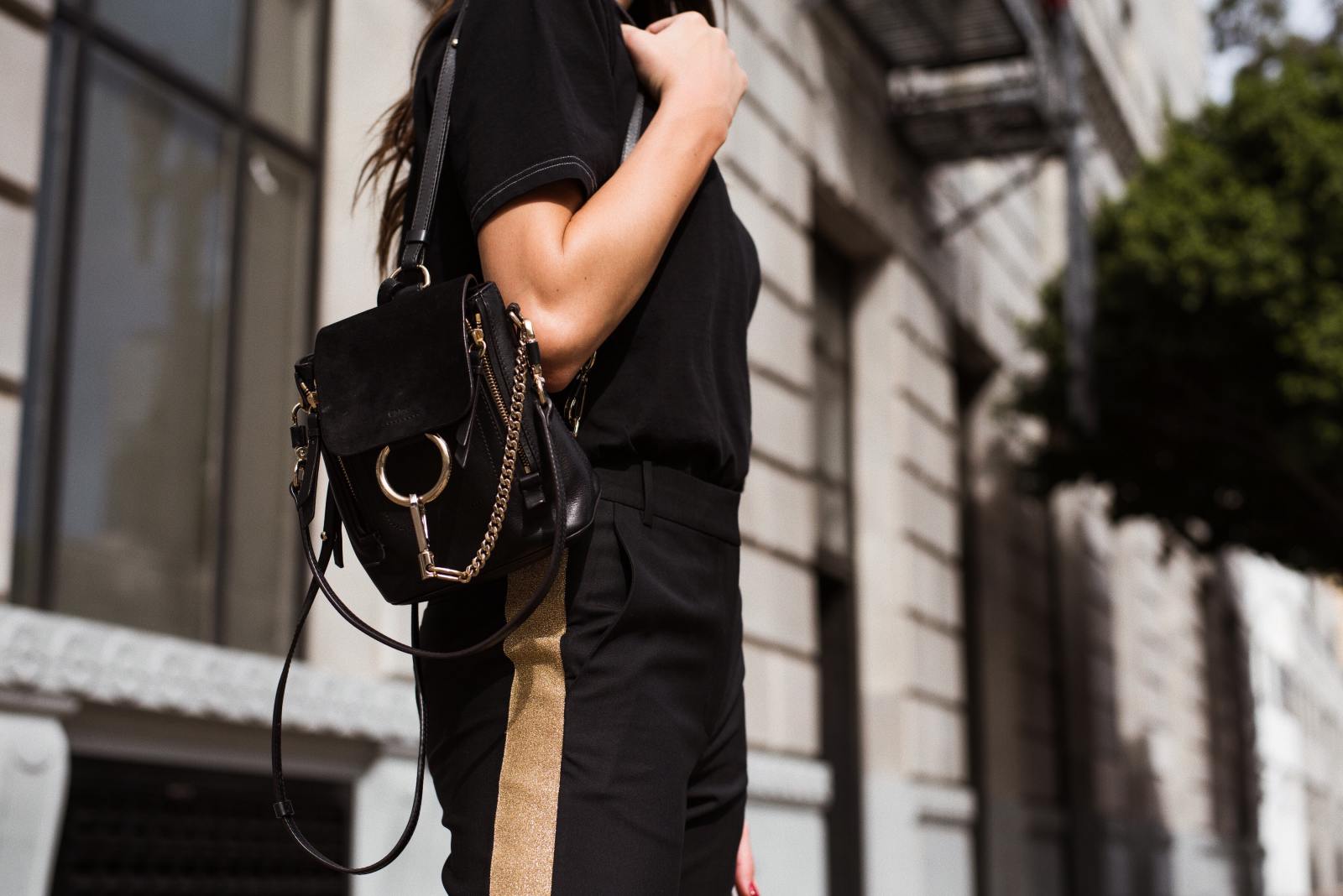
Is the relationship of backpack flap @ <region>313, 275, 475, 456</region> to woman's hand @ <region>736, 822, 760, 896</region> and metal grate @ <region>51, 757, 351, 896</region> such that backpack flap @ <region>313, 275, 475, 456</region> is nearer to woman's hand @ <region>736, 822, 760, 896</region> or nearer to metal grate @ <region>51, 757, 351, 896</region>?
woman's hand @ <region>736, 822, 760, 896</region>

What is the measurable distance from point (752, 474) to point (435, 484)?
20.2 feet

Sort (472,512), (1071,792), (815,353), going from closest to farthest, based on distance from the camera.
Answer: (472,512) → (815,353) → (1071,792)

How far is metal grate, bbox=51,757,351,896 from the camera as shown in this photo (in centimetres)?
417

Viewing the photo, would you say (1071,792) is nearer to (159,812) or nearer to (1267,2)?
(1267,2)

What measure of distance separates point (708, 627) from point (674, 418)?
0.24 meters

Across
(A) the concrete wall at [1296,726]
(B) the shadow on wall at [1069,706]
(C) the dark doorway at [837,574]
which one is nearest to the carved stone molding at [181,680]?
(C) the dark doorway at [837,574]

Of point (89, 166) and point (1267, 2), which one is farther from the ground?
point (1267, 2)

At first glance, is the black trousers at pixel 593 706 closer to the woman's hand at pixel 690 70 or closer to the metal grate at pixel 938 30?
the woman's hand at pixel 690 70

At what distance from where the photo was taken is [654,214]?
1.70m

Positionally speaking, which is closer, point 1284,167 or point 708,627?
point 708,627

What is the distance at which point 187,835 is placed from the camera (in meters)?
4.52

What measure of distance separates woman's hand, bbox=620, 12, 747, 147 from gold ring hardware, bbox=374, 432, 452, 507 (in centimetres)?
52

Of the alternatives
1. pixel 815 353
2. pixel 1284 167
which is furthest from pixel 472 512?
pixel 1284 167

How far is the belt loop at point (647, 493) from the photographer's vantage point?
170 centimetres
